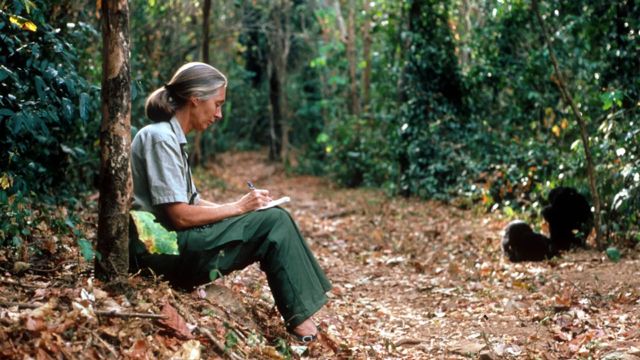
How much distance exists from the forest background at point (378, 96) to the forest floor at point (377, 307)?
0.45 metres

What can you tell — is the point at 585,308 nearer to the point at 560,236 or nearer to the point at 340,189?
the point at 560,236

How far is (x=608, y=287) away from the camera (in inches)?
251

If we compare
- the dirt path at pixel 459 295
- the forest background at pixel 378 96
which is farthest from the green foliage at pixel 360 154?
the dirt path at pixel 459 295

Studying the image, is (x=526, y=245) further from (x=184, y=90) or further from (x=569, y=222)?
(x=184, y=90)

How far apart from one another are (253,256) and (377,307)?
2.37m

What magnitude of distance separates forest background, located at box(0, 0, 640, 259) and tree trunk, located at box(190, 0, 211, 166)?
1.6 inches

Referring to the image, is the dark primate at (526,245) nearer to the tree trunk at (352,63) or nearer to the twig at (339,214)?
the twig at (339,214)

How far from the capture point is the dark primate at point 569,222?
8.08 meters

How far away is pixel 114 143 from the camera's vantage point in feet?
12.5

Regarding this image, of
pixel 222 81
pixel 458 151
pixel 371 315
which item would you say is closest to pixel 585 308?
pixel 371 315

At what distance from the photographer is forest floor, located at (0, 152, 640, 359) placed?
3.52 metres

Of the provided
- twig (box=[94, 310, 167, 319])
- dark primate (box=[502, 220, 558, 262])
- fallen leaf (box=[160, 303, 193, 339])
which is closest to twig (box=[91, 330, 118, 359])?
twig (box=[94, 310, 167, 319])

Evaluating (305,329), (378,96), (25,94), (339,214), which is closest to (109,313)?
(305,329)

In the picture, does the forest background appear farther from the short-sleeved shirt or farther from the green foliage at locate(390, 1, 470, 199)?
the short-sleeved shirt
